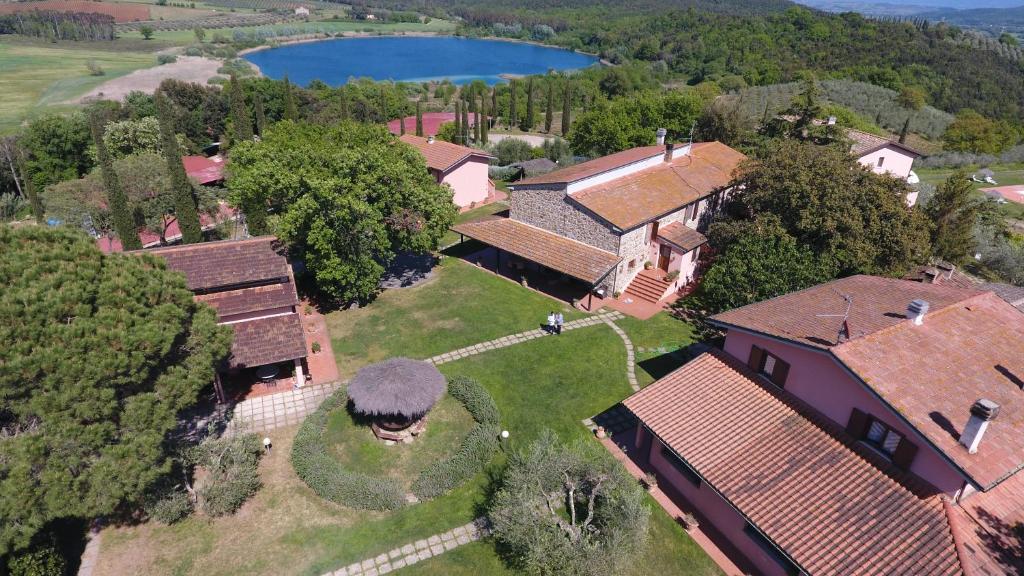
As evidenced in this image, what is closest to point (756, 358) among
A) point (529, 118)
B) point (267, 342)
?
point (267, 342)

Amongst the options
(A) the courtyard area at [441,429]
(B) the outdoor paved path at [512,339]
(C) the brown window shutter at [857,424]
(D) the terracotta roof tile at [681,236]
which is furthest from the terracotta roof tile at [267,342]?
(D) the terracotta roof tile at [681,236]

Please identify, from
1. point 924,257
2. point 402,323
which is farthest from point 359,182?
point 924,257

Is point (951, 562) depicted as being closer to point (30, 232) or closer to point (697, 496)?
point (697, 496)

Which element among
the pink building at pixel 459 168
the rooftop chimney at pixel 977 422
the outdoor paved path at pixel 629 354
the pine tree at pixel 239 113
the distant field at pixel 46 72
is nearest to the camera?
the rooftop chimney at pixel 977 422

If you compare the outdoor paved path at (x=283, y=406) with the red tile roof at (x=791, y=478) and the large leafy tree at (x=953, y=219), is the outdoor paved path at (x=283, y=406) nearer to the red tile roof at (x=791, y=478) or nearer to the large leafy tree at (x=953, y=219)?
the red tile roof at (x=791, y=478)

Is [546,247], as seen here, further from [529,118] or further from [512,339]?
[529,118]

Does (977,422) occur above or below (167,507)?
above

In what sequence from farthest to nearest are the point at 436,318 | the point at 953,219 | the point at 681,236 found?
the point at 953,219 → the point at 681,236 → the point at 436,318

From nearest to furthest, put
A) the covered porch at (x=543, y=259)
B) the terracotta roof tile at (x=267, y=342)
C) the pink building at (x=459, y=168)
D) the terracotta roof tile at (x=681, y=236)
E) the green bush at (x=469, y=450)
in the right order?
1. the green bush at (x=469, y=450)
2. the terracotta roof tile at (x=267, y=342)
3. the covered porch at (x=543, y=259)
4. the terracotta roof tile at (x=681, y=236)
5. the pink building at (x=459, y=168)
